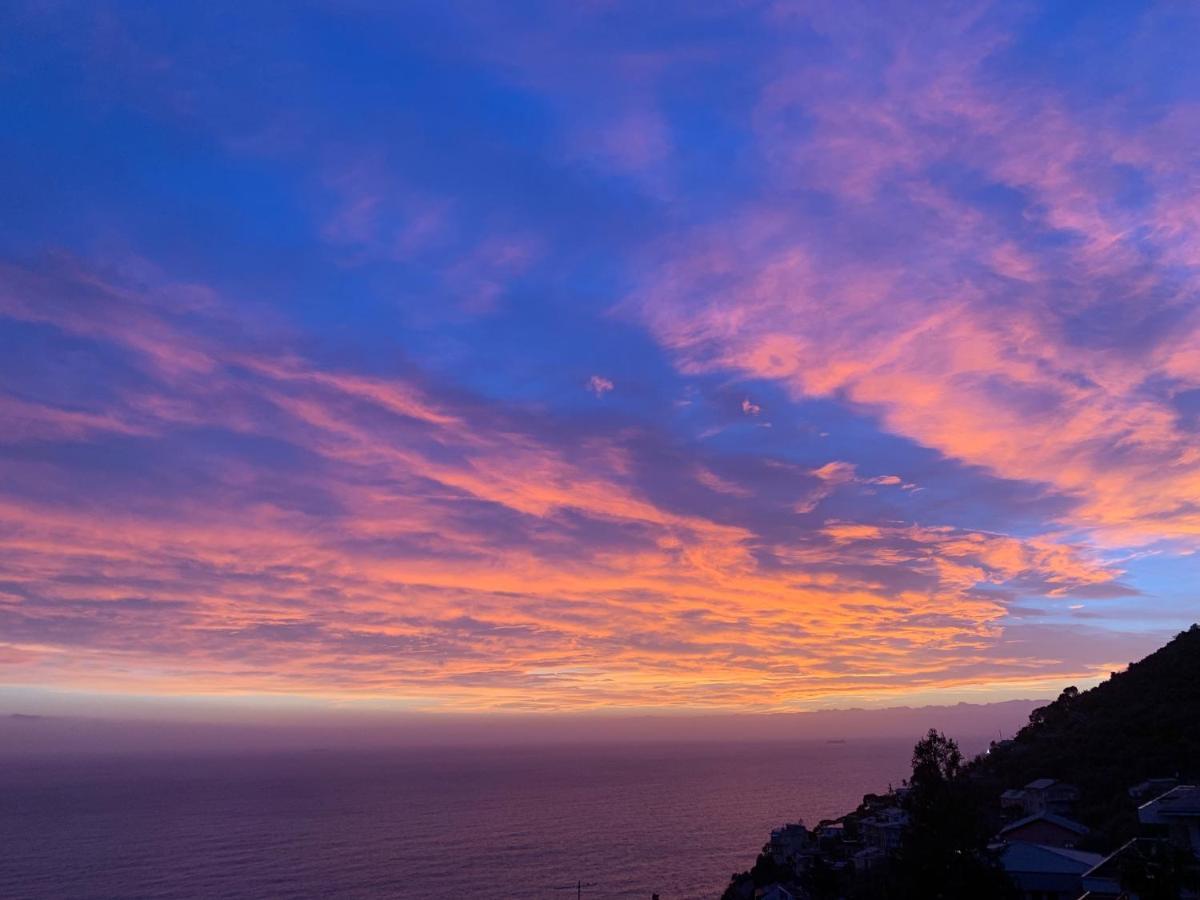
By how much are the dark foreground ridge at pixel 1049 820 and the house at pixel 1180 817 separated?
0.14 feet

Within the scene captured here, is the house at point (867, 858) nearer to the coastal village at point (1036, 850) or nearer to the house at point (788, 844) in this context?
the coastal village at point (1036, 850)

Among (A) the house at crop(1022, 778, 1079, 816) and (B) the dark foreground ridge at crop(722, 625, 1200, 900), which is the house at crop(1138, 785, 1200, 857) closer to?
(B) the dark foreground ridge at crop(722, 625, 1200, 900)

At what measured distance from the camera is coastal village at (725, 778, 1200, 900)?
22.5 m

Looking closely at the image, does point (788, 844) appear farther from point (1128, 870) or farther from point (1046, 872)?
point (1128, 870)

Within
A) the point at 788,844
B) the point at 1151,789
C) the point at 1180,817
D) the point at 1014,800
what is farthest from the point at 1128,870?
the point at 788,844

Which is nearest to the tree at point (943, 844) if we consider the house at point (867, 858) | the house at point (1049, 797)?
the house at point (867, 858)

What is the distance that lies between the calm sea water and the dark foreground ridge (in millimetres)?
21705

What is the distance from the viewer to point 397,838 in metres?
98.8

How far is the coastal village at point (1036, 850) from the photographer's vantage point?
22.5 metres

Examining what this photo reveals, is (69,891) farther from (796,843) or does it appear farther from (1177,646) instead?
(1177,646)

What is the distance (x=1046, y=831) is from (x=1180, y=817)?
18.8 meters

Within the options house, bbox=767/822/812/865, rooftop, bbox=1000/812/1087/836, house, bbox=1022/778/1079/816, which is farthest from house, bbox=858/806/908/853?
house, bbox=1022/778/1079/816

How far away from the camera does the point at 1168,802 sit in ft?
84.9

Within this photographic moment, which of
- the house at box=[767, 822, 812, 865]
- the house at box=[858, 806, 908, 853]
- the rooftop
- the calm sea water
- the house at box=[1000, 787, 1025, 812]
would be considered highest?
the rooftop
